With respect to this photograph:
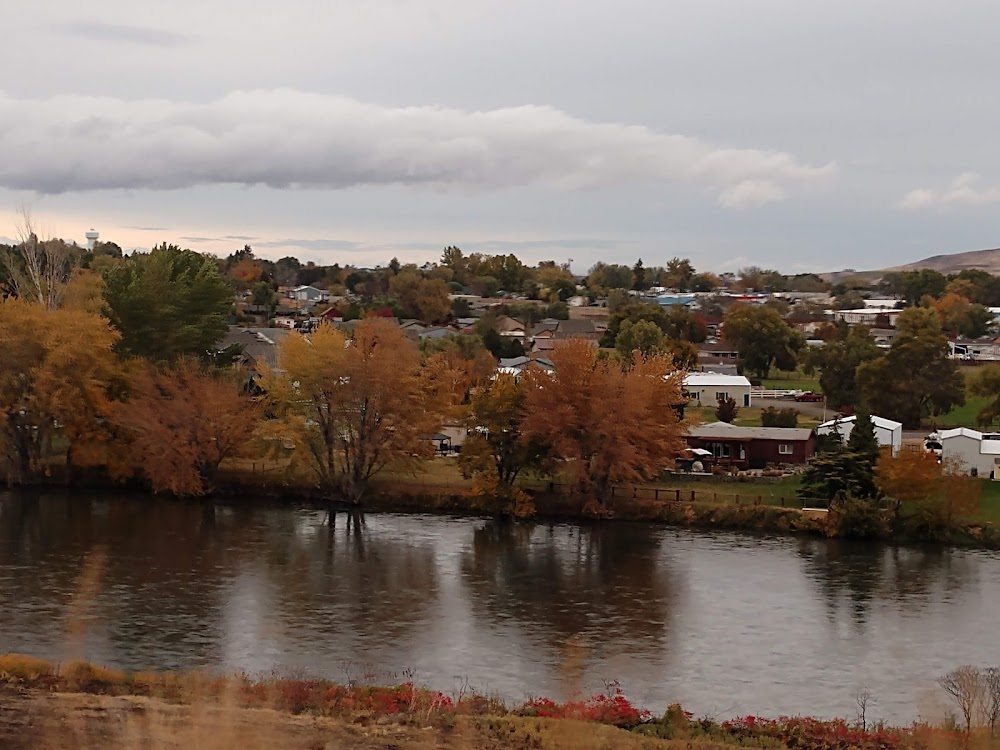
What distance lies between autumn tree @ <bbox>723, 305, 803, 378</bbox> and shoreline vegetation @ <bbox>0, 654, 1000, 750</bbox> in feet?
142

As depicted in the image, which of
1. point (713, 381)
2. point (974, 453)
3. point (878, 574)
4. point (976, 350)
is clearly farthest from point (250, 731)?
point (976, 350)

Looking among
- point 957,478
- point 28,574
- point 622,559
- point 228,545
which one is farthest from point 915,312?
point 28,574

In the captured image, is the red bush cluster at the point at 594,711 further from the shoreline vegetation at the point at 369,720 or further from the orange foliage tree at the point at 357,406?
the orange foliage tree at the point at 357,406

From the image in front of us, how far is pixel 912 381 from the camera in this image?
138ft

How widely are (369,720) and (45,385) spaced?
2180 centimetres

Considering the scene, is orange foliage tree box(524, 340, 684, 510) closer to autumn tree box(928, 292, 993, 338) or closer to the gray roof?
the gray roof

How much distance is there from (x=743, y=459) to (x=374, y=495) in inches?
432

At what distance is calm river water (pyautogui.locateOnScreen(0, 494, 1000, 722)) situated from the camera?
19125mm

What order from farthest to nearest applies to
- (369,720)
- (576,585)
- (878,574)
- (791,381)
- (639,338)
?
(791,381) < (639,338) < (878,574) < (576,585) < (369,720)

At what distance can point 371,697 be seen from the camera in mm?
16859

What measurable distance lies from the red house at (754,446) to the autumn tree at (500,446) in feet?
19.3

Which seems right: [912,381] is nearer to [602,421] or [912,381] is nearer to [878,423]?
[878,423]

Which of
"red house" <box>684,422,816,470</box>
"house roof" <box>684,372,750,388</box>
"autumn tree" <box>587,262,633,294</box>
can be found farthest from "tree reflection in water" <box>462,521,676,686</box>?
"autumn tree" <box>587,262,633,294</box>

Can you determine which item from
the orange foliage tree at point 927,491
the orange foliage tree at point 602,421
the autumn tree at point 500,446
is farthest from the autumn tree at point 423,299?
the orange foliage tree at point 927,491
